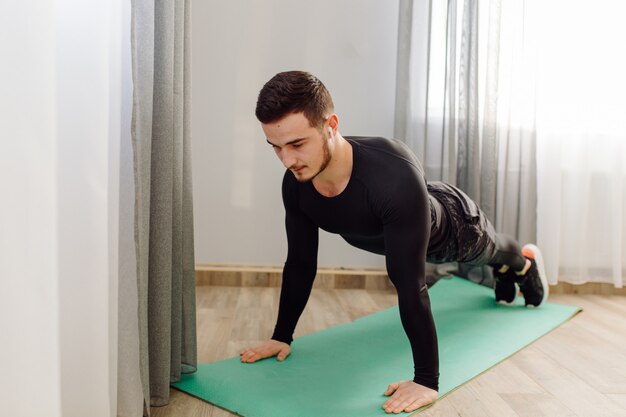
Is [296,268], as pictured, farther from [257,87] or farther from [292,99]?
[257,87]

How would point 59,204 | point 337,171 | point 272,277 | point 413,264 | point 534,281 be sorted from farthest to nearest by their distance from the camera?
point 272,277, point 534,281, point 337,171, point 413,264, point 59,204

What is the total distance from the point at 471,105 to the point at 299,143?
1683 millimetres

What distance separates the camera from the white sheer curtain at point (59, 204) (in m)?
0.90

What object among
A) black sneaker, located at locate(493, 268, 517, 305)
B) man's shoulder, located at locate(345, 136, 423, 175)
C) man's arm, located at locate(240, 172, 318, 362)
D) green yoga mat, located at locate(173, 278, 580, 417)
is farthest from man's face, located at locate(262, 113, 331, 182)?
black sneaker, located at locate(493, 268, 517, 305)

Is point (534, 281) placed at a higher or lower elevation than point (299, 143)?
lower

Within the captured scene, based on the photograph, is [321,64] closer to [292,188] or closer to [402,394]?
[292,188]

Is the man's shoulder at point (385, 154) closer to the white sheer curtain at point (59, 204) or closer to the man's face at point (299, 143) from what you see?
the man's face at point (299, 143)

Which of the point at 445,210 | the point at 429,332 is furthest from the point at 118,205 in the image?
the point at 445,210

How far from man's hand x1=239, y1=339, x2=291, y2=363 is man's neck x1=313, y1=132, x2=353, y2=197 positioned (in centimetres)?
52

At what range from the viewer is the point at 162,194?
161cm

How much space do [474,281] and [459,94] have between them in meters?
0.91

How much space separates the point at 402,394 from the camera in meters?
1.69

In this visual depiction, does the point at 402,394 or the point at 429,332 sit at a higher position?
the point at 429,332

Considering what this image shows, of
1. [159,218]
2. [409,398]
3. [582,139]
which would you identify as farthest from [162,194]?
[582,139]
